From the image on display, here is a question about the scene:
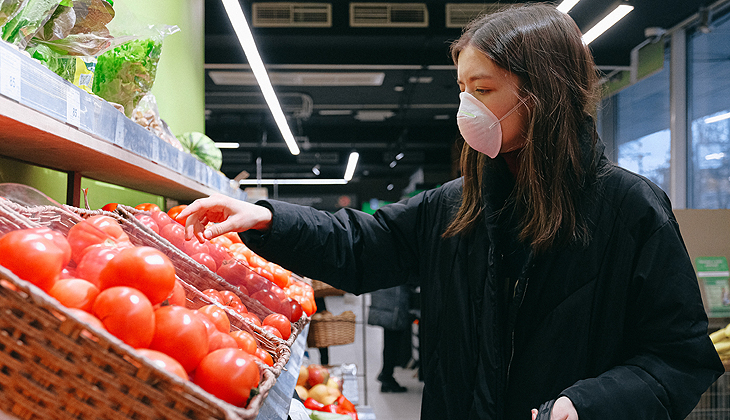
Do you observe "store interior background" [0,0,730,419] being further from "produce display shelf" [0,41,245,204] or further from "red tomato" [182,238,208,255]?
"red tomato" [182,238,208,255]

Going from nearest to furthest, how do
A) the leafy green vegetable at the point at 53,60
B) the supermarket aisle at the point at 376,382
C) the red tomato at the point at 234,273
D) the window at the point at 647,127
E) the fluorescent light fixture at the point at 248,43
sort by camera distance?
the leafy green vegetable at the point at 53,60
the red tomato at the point at 234,273
the fluorescent light fixture at the point at 248,43
the supermarket aisle at the point at 376,382
the window at the point at 647,127

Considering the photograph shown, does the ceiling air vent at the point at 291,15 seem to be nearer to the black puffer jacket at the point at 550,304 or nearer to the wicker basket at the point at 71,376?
the black puffer jacket at the point at 550,304

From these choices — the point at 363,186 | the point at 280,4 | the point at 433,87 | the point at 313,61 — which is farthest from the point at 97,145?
the point at 363,186

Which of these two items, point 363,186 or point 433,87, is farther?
point 363,186

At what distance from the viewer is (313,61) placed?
709 centimetres

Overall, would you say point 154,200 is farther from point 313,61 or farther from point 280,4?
point 313,61

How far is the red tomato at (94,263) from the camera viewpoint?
0.70 m

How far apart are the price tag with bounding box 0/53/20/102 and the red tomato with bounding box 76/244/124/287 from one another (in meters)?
0.25

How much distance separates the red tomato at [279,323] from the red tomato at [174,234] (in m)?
0.32

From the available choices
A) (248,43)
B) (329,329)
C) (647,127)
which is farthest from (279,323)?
(647,127)

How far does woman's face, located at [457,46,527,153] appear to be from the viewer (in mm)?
1257

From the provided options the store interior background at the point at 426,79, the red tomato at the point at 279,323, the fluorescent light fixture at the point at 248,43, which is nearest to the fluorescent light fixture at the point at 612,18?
the store interior background at the point at 426,79

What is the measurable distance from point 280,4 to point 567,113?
17.7ft

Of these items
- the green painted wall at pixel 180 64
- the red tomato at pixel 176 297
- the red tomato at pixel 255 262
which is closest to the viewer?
the red tomato at pixel 176 297
